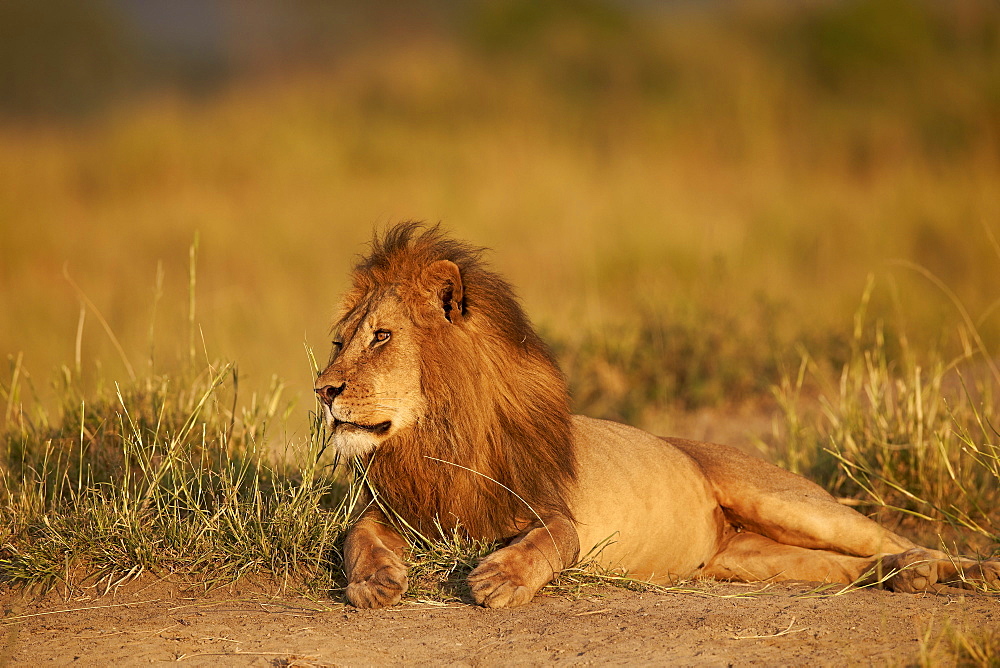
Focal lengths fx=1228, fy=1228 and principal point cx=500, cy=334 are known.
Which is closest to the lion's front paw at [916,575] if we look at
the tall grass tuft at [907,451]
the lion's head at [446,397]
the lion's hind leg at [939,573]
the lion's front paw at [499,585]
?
the lion's hind leg at [939,573]

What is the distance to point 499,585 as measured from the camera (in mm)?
3355

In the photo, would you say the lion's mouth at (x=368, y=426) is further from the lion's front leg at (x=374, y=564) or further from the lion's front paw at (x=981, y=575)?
the lion's front paw at (x=981, y=575)

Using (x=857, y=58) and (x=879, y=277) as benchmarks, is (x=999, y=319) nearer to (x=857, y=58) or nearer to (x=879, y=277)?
(x=879, y=277)

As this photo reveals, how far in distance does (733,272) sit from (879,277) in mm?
1260

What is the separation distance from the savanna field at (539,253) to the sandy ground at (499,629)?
0.24 metres

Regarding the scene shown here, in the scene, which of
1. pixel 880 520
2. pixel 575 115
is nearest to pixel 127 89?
pixel 575 115

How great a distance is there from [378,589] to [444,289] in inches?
36.3

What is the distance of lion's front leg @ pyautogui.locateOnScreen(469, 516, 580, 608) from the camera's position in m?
3.35

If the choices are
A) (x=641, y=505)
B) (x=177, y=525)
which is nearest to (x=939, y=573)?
(x=641, y=505)

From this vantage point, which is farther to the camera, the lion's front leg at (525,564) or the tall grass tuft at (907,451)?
the tall grass tuft at (907,451)

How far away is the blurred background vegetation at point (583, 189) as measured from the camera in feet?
26.8

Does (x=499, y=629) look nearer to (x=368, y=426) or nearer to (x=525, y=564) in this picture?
(x=525, y=564)

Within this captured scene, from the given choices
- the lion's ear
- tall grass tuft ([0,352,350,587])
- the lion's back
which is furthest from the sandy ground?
the lion's ear

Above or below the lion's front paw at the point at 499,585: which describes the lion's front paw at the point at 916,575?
below
